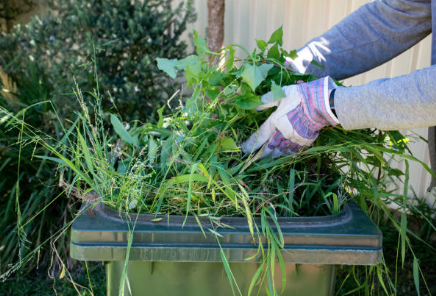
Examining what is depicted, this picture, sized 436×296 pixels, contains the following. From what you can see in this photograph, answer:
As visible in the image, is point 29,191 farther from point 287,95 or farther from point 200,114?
point 287,95

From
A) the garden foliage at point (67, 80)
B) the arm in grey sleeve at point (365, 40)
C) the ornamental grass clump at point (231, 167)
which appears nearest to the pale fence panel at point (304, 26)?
the garden foliage at point (67, 80)

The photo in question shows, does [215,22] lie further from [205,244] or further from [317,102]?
[205,244]

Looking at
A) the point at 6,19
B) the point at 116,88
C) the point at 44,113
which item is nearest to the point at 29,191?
the point at 44,113

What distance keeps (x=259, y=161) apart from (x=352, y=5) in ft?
7.08

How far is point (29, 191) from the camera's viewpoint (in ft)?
10.3

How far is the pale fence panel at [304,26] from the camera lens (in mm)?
2949

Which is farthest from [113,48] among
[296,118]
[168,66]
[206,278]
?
[206,278]

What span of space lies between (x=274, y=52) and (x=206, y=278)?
2.74 ft

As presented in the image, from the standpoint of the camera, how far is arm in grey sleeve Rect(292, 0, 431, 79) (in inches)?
77.2


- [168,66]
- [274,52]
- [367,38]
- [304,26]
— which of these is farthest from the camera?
[304,26]

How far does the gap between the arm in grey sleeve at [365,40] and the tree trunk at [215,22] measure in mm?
1439

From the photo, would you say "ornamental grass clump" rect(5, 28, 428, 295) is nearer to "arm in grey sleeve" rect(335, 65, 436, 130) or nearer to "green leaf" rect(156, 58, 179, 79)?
"green leaf" rect(156, 58, 179, 79)

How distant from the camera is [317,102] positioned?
1.41 metres

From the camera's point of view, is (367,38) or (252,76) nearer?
(252,76)
